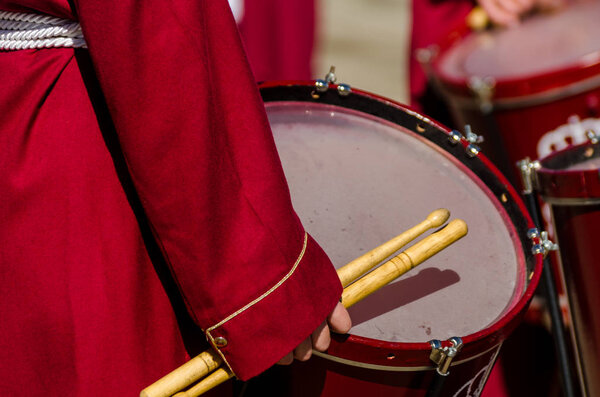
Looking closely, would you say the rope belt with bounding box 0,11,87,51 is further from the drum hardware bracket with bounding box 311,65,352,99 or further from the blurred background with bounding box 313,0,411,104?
the blurred background with bounding box 313,0,411,104

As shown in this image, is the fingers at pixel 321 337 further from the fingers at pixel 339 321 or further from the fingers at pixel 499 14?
the fingers at pixel 499 14

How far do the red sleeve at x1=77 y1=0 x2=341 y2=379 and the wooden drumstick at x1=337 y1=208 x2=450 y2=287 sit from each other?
0.22 feet

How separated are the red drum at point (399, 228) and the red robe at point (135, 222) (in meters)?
0.14

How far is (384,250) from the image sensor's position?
92 centimetres

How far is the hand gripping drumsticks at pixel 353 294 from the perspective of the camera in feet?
2.58

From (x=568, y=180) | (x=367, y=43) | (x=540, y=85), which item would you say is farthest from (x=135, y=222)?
(x=367, y=43)

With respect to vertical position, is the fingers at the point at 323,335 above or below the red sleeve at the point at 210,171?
below

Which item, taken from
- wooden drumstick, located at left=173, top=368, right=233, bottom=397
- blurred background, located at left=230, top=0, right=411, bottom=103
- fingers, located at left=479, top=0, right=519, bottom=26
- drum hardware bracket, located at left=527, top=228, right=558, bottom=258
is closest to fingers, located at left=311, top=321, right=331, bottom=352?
wooden drumstick, located at left=173, top=368, right=233, bottom=397

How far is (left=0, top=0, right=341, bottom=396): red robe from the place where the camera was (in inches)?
29.8

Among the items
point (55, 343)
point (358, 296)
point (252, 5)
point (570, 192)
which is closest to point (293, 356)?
point (358, 296)

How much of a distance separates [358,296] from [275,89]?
377 mm

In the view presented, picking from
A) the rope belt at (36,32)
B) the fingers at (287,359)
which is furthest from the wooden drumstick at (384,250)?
the rope belt at (36,32)

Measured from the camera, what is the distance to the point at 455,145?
1.10 m

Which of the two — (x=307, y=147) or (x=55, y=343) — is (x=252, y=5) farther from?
(x=55, y=343)
